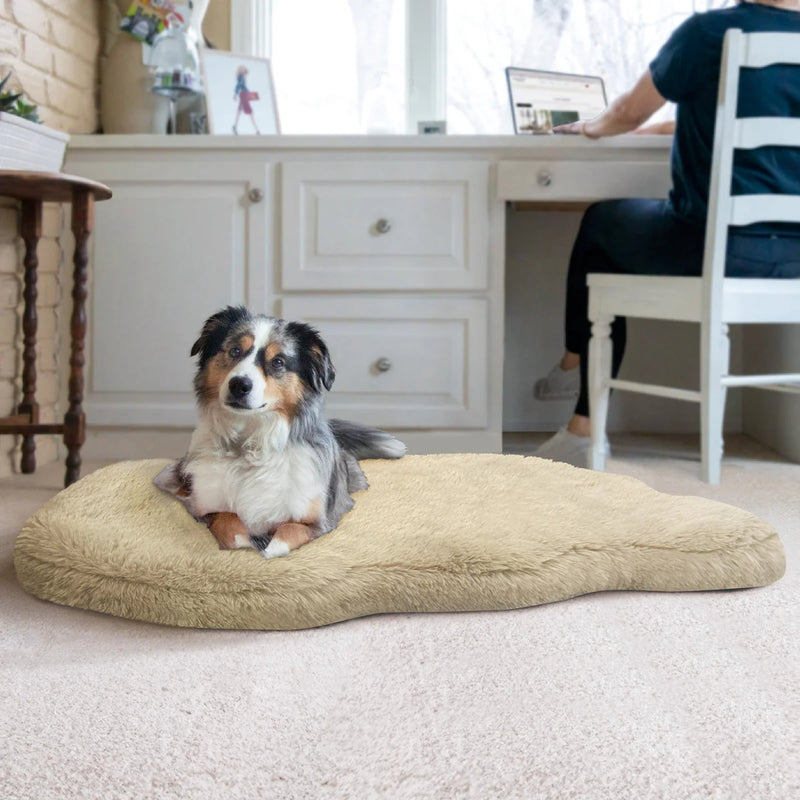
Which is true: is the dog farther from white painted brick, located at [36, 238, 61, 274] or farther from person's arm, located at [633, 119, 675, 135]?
person's arm, located at [633, 119, 675, 135]

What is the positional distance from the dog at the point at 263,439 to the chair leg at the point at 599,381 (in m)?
1.13

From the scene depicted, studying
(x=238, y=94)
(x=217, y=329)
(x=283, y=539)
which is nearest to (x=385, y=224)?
(x=238, y=94)

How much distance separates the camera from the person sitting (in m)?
1.98

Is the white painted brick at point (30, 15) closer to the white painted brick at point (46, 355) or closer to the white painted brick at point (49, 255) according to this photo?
the white painted brick at point (49, 255)

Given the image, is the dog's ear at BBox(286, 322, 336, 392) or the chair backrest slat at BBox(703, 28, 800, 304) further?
the chair backrest slat at BBox(703, 28, 800, 304)

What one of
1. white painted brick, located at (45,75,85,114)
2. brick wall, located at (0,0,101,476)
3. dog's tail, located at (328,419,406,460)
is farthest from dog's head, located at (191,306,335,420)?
white painted brick, located at (45,75,85,114)

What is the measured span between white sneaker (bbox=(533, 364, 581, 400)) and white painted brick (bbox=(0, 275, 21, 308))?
1650 millimetres

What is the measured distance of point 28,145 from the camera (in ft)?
6.40

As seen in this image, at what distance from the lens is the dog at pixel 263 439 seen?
4.01 feet

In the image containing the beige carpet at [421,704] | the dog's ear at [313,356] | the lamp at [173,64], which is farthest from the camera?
the lamp at [173,64]

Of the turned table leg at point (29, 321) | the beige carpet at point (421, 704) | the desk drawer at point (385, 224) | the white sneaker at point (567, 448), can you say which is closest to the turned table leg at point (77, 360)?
the turned table leg at point (29, 321)

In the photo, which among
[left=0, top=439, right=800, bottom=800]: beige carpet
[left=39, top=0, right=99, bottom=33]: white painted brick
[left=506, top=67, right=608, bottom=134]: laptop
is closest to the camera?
[left=0, top=439, right=800, bottom=800]: beige carpet

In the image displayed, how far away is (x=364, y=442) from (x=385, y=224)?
79 cm

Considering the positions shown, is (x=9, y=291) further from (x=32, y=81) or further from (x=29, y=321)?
(x=32, y=81)
